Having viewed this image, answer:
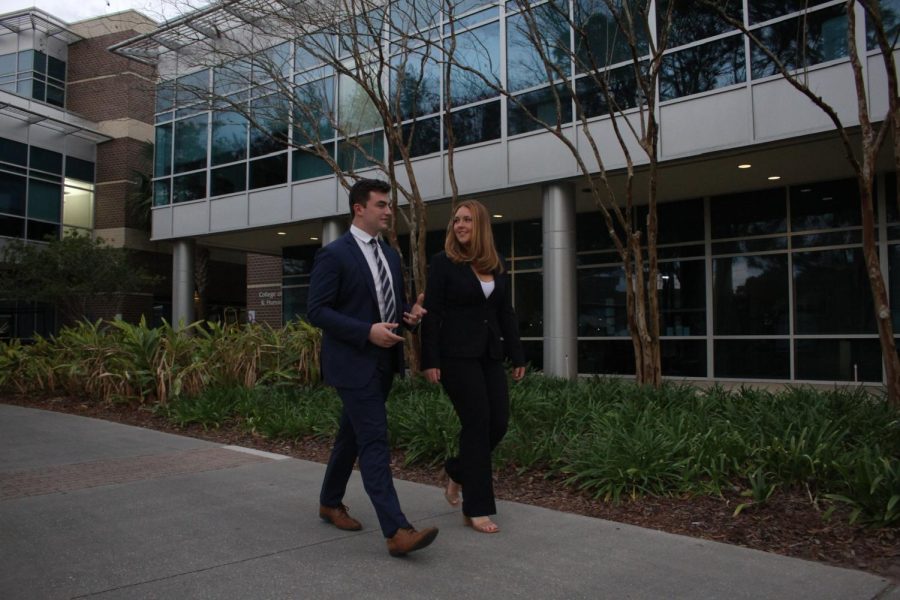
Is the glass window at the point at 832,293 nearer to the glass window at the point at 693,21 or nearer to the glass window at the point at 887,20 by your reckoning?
the glass window at the point at 887,20

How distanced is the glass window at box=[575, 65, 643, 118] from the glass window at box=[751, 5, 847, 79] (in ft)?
6.39

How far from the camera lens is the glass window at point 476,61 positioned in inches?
547

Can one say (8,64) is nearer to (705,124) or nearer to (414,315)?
(705,124)

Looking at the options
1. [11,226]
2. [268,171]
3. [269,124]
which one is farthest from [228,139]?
[11,226]

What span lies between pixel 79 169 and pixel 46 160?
1.34 meters

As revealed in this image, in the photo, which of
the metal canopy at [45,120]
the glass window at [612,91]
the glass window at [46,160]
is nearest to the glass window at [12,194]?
the glass window at [46,160]

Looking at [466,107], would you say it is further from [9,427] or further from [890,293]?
[9,427]

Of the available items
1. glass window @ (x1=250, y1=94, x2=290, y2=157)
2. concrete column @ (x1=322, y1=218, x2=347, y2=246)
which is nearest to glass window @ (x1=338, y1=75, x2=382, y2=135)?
glass window @ (x1=250, y1=94, x2=290, y2=157)

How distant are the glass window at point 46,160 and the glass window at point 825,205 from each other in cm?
2360

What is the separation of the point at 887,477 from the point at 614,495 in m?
1.55

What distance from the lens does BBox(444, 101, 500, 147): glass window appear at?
13883 millimetres

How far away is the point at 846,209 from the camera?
1302 cm

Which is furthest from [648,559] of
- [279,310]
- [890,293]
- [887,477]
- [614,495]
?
[279,310]

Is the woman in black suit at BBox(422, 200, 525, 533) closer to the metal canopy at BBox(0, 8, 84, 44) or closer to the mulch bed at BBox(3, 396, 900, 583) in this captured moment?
the mulch bed at BBox(3, 396, 900, 583)
